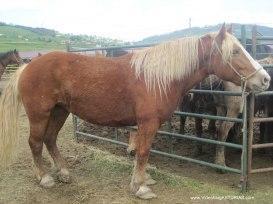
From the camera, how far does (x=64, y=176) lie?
5125mm

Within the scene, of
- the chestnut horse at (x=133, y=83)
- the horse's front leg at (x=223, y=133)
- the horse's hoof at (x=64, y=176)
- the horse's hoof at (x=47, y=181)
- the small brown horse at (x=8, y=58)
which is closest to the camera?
the chestnut horse at (x=133, y=83)

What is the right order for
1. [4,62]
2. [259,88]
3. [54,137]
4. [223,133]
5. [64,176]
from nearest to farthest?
1. [259,88]
2. [64,176]
3. [54,137]
4. [223,133]
5. [4,62]

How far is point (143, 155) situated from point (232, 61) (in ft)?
4.70

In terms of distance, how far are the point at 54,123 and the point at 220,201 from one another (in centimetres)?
233

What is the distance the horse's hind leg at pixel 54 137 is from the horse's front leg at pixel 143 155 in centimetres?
101

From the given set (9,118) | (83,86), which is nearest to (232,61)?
(83,86)

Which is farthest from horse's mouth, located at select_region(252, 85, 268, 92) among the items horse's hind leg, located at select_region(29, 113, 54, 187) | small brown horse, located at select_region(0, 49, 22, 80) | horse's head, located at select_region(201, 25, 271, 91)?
small brown horse, located at select_region(0, 49, 22, 80)

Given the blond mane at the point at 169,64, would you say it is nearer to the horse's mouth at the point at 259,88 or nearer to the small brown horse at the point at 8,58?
the horse's mouth at the point at 259,88

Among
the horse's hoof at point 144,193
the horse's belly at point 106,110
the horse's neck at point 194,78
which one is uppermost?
the horse's neck at point 194,78

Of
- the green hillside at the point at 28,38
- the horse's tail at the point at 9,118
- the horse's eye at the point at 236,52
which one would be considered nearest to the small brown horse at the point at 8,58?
the horse's tail at the point at 9,118

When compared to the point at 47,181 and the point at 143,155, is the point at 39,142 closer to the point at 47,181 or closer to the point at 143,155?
the point at 47,181

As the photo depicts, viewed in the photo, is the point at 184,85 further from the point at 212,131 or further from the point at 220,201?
the point at 212,131

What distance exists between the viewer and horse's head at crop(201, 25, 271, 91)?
13.7 feet

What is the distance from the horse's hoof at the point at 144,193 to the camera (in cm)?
454
